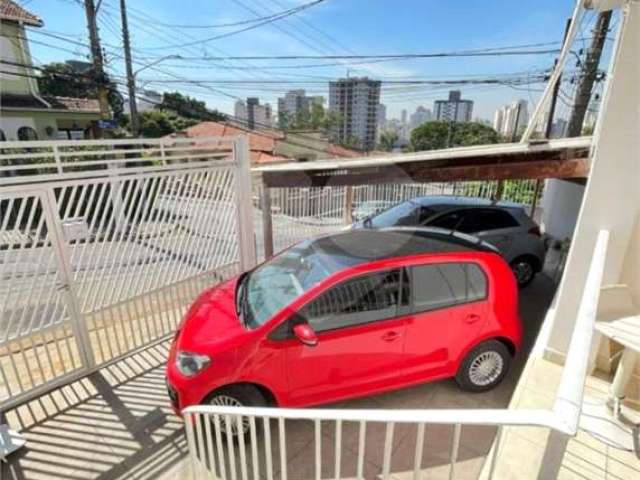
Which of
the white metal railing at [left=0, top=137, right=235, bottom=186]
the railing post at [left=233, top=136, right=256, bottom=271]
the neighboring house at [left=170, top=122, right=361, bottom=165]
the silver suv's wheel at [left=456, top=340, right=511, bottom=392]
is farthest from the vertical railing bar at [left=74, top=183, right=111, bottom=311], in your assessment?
the neighboring house at [left=170, top=122, right=361, bottom=165]

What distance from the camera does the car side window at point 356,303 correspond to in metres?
2.94

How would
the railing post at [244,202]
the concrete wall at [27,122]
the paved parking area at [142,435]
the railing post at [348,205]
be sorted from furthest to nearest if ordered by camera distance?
the concrete wall at [27,122] < the railing post at [348,205] < the railing post at [244,202] < the paved parking area at [142,435]

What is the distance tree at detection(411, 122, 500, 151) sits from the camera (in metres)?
28.7

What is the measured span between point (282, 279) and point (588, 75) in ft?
31.6

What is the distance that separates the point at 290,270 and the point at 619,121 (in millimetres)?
2859

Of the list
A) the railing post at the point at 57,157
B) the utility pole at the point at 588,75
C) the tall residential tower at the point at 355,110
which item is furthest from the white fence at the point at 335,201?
the tall residential tower at the point at 355,110

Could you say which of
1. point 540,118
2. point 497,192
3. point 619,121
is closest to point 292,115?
point 497,192

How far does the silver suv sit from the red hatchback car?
211cm

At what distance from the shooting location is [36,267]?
329cm

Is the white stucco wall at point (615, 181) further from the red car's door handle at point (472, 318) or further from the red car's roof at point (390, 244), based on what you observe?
the red car's roof at point (390, 244)

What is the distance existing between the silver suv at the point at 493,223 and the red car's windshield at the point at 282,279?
2.37 meters

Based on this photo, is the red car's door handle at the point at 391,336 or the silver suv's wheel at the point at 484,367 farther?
the silver suv's wheel at the point at 484,367

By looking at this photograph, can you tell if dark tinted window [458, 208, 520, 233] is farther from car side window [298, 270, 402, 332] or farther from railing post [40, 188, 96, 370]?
railing post [40, 188, 96, 370]

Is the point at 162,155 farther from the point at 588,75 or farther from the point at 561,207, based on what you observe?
the point at 588,75
